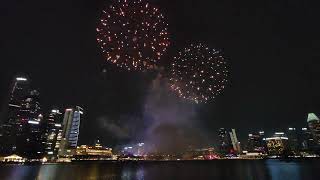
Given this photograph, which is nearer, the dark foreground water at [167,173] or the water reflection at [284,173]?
the dark foreground water at [167,173]

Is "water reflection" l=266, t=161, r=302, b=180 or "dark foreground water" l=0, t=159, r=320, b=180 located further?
"water reflection" l=266, t=161, r=302, b=180

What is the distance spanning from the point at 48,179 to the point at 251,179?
41.3 metres

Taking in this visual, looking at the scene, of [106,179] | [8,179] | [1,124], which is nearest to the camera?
[8,179]

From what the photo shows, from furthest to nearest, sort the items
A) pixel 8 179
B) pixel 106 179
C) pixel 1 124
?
pixel 1 124
pixel 106 179
pixel 8 179

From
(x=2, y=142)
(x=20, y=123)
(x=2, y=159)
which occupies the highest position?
(x=20, y=123)

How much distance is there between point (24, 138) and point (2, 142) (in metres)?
13.3

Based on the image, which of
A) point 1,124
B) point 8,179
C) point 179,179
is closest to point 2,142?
point 1,124

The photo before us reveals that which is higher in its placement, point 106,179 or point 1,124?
point 1,124

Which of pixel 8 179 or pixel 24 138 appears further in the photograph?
pixel 24 138

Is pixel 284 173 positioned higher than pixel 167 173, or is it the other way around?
pixel 167 173

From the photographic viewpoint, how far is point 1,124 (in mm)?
192500

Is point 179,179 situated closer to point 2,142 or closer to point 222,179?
point 222,179

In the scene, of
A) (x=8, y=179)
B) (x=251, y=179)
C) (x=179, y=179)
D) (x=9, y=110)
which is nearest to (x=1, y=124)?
(x=9, y=110)

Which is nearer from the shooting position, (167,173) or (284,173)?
(284,173)
